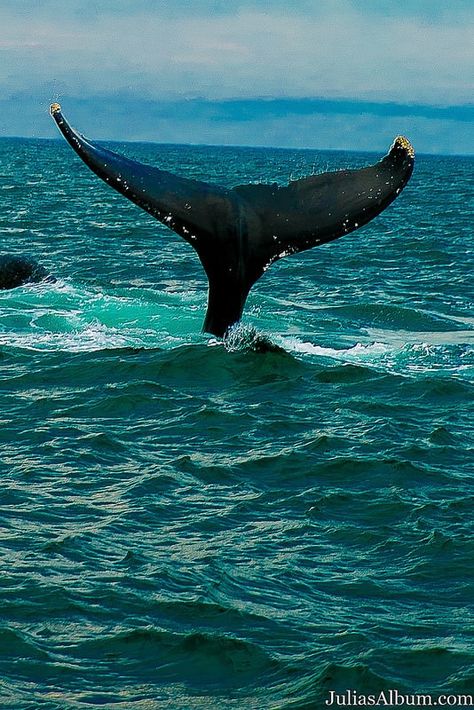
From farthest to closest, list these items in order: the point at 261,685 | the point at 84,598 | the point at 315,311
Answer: the point at 315,311
the point at 84,598
the point at 261,685

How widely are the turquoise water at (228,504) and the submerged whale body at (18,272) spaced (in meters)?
0.83

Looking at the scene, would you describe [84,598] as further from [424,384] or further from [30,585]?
[424,384]

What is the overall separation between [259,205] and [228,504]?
358 cm

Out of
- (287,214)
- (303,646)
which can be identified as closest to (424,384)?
(287,214)

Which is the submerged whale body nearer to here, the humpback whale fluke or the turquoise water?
the turquoise water

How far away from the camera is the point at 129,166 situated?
11.5 meters

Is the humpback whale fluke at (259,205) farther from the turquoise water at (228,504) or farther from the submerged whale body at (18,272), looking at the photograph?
the submerged whale body at (18,272)

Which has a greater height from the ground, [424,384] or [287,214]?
[287,214]

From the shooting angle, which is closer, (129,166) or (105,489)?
(105,489)

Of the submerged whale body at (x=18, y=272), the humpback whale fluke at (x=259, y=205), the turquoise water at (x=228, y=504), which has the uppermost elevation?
the humpback whale fluke at (x=259, y=205)

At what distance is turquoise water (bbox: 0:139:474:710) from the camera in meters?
7.34

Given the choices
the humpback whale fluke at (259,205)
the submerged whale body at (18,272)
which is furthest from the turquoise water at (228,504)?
the humpback whale fluke at (259,205)

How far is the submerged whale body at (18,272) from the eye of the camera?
786 inches

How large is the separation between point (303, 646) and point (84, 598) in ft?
5.18
